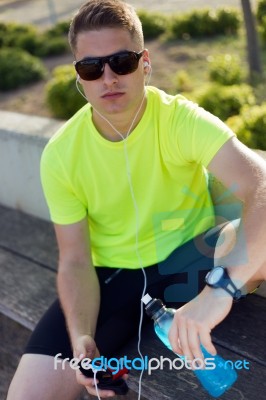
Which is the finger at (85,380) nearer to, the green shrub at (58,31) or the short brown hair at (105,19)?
the short brown hair at (105,19)

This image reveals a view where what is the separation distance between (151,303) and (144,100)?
0.84m

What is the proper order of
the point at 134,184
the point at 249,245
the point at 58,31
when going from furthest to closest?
the point at 58,31
the point at 134,184
the point at 249,245

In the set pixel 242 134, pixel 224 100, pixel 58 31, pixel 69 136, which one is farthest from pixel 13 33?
pixel 69 136

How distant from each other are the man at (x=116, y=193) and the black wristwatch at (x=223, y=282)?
0.24 m

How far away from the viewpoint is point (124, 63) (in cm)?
251

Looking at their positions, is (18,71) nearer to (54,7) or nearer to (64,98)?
(64,98)

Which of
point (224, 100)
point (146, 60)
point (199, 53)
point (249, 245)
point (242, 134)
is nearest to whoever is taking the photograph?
point (249, 245)

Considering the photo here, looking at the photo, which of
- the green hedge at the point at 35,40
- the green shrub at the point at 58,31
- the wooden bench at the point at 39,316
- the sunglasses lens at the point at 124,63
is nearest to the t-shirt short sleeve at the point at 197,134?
the sunglasses lens at the point at 124,63

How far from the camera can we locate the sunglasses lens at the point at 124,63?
2.50 meters

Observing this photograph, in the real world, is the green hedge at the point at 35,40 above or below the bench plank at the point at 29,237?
below

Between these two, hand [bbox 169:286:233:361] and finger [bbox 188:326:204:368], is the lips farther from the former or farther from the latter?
finger [bbox 188:326:204:368]

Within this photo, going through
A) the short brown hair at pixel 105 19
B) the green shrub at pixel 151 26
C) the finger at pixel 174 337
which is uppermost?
the short brown hair at pixel 105 19

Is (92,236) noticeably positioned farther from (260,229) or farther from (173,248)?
(260,229)

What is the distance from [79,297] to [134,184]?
517 mm
